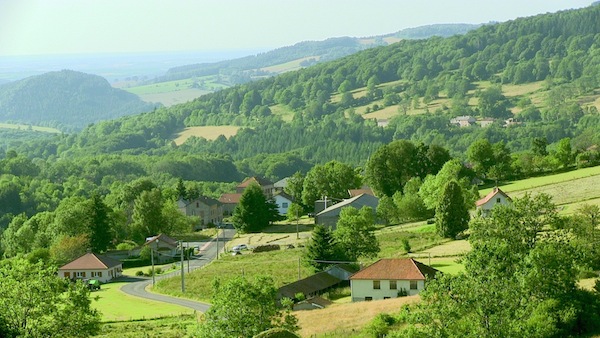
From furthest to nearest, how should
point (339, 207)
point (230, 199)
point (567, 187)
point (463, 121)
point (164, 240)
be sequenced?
point (463, 121) < point (230, 199) < point (339, 207) < point (164, 240) < point (567, 187)

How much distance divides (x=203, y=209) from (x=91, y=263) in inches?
1090

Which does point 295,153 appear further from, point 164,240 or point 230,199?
point 164,240

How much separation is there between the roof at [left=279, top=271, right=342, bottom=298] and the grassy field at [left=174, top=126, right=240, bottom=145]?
460 feet

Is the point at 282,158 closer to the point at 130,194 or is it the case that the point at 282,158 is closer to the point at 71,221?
the point at 130,194

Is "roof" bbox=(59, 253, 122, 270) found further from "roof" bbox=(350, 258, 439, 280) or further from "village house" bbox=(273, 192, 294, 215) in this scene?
"village house" bbox=(273, 192, 294, 215)

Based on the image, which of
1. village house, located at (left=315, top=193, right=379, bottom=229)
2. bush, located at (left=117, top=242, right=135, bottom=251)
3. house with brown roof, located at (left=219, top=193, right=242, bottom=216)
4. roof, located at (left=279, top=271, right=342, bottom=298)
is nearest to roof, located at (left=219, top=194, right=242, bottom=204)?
house with brown roof, located at (left=219, top=193, right=242, bottom=216)

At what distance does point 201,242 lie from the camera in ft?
236

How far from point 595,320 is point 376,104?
174882 millimetres

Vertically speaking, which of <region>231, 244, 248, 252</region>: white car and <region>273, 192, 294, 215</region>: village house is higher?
<region>231, 244, 248, 252</region>: white car

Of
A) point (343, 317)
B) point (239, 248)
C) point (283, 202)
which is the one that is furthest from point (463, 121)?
point (343, 317)

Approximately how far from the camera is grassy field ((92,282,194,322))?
43.5 metres

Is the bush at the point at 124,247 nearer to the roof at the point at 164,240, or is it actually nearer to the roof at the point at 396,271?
the roof at the point at 164,240

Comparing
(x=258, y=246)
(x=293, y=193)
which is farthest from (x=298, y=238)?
(x=293, y=193)

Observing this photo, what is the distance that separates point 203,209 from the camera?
86.8 meters
